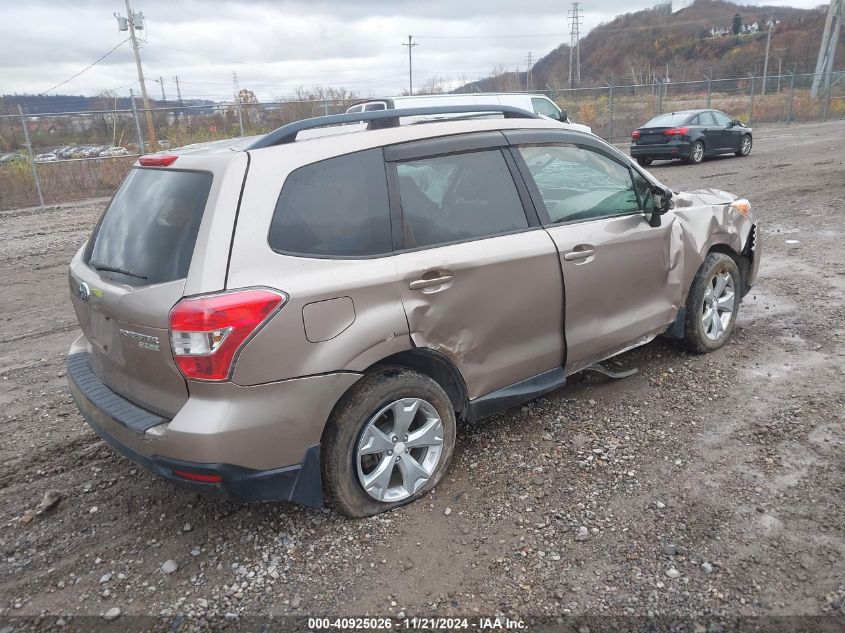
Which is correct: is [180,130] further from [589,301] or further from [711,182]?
[589,301]

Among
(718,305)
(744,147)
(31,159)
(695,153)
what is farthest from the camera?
(744,147)

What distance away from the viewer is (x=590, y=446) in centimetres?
368

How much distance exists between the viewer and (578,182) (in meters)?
3.97

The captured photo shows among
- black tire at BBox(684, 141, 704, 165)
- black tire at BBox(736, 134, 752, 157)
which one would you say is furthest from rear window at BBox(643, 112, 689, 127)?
black tire at BBox(736, 134, 752, 157)

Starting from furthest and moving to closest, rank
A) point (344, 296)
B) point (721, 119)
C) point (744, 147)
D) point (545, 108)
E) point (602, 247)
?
point (744, 147) → point (721, 119) → point (545, 108) → point (602, 247) → point (344, 296)

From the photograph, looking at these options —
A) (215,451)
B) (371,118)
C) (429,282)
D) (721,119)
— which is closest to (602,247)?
(429,282)

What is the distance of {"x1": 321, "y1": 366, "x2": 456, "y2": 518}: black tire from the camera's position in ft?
9.41

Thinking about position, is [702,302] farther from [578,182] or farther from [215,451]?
[215,451]

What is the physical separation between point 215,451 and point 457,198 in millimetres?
1679

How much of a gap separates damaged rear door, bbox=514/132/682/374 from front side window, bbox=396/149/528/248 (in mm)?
193

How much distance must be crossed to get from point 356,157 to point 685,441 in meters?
2.38

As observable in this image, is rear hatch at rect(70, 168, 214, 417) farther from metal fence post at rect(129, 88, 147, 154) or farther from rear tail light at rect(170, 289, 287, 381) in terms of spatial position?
metal fence post at rect(129, 88, 147, 154)

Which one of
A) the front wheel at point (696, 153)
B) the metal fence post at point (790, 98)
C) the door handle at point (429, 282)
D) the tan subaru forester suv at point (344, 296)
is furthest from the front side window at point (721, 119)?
the door handle at point (429, 282)

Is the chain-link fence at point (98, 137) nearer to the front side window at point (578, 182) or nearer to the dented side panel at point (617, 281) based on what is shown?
the front side window at point (578, 182)
